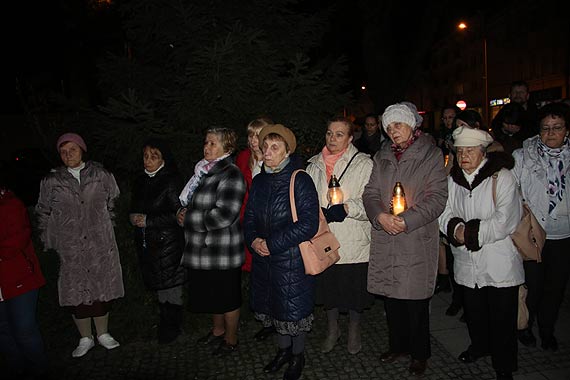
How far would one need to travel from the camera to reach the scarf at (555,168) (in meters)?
4.29

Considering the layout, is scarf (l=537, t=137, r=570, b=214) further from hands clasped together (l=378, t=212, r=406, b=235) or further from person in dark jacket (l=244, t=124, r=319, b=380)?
person in dark jacket (l=244, t=124, r=319, b=380)

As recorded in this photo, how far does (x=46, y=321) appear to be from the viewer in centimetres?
502

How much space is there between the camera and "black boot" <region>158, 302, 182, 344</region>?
16.4 ft

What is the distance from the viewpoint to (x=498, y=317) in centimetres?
378

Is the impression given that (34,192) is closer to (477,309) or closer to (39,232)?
(39,232)

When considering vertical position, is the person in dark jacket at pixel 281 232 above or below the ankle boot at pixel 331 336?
above

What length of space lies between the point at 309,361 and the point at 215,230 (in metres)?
1.63

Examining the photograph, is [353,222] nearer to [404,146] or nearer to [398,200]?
[398,200]

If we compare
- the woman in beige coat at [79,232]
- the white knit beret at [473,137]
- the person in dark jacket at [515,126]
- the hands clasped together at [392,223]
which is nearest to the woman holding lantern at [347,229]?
the hands clasped together at [392,223]

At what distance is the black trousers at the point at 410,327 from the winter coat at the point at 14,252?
10.9 feet

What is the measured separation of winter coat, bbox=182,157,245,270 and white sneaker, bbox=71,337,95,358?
1.56 m

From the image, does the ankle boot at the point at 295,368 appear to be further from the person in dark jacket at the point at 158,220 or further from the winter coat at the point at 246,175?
the person in dark jacket at the point at 158,220

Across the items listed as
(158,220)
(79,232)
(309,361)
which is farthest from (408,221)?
(79,232)

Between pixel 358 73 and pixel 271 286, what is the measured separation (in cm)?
2177
